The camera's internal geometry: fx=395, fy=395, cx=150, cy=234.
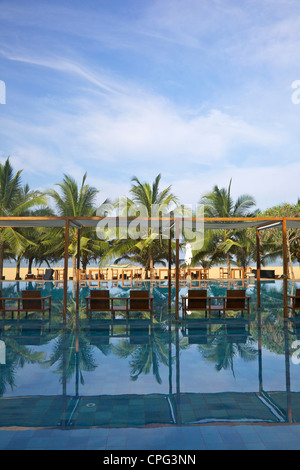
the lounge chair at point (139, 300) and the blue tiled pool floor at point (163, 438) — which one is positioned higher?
the lounge chair at point (139, 300)

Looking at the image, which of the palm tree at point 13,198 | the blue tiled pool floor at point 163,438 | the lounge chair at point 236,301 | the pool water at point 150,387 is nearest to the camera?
the blue tiled pool floor at point 163,438

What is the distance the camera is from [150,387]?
516 centimetres

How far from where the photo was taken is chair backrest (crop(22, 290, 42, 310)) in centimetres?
1020

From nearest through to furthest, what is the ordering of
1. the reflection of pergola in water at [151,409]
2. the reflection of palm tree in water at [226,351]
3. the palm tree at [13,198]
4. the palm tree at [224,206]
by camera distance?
the reflection of pergola in water at [151,409] → the reflection of palm tree in water at [226,351] → the palm tree at [13,198] → the palm tree at [224,206]

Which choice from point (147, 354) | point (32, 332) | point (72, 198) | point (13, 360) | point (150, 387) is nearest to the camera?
point (150, 387)

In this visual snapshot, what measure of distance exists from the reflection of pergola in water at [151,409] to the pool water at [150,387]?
1cm

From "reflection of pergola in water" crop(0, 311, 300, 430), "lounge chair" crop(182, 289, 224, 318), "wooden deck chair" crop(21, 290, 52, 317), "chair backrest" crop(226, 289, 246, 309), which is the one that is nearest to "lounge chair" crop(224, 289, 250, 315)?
"chair backrest" crop(226, 289, 246, 309)

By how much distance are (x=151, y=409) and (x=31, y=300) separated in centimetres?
673

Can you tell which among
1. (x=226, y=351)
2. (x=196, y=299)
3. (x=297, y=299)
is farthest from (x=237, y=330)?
(x=297, y=299)

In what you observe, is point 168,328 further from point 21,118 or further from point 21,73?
point 21,118

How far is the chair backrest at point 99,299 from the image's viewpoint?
10281 millimetres

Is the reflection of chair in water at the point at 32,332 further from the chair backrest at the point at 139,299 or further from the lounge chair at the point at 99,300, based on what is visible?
the chair backrest at the point at 139,299

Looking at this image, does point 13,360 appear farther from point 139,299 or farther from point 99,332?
point 139,299

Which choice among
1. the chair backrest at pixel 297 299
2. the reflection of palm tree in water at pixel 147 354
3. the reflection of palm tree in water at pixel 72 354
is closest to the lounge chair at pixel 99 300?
the reflection of palm tree in water at pixel 72 354
